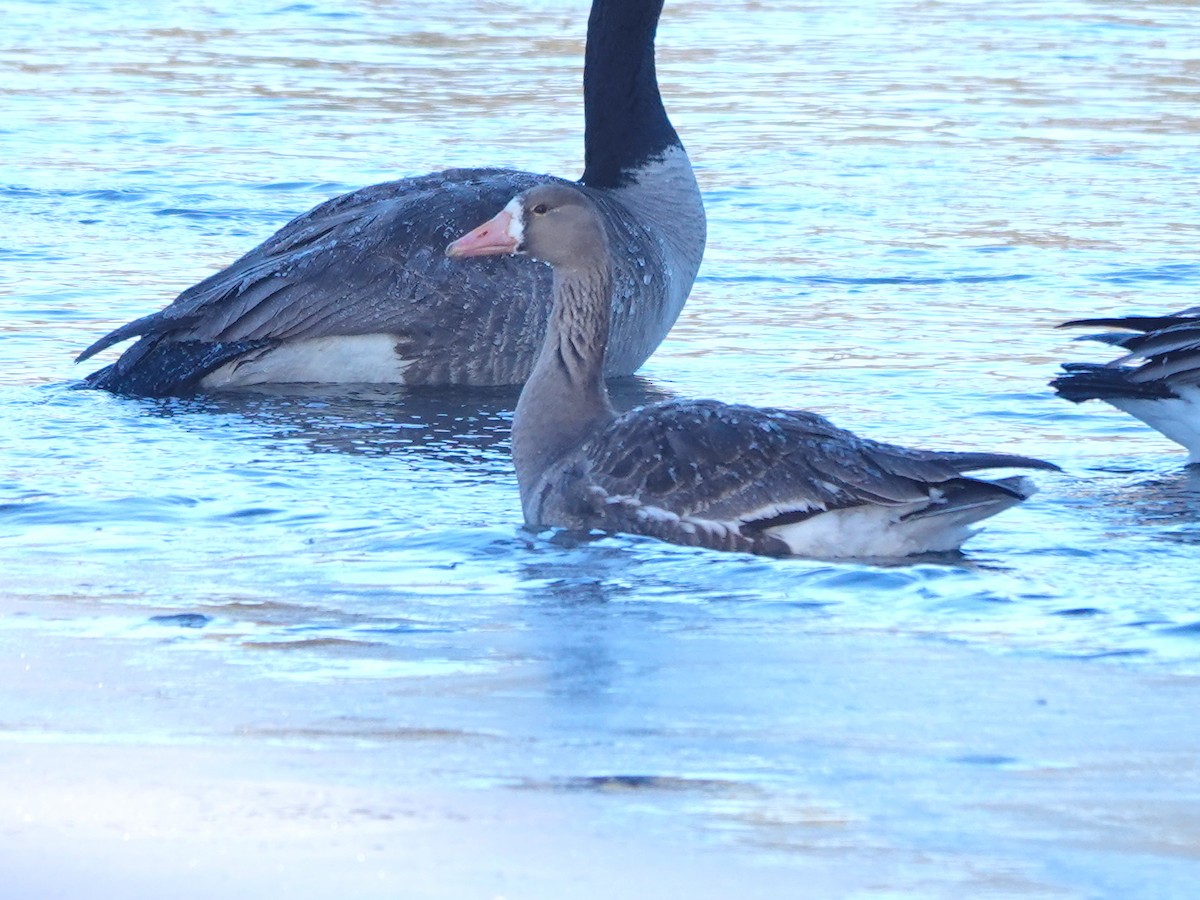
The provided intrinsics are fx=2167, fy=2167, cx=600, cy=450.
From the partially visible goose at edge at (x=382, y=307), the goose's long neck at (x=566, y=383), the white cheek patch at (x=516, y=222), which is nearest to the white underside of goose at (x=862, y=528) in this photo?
the goose's long neck at (x=566, y=383)

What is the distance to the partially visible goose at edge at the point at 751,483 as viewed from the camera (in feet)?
22.5

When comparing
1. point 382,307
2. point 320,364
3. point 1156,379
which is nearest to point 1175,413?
point 1156,379

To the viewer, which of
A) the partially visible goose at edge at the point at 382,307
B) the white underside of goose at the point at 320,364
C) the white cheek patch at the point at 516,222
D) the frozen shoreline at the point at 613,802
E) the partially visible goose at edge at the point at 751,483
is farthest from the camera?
the white underside of goose at the point at 320,364

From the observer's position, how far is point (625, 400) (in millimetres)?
10023

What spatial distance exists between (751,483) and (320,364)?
147 inches

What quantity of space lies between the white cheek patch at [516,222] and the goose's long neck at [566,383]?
209 millimetres

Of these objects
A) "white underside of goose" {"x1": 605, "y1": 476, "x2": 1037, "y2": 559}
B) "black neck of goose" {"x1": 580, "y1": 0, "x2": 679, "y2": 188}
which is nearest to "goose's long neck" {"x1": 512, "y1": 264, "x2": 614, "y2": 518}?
"white underside of goose" {"x1": 605, "y1": 476, "x2": 1037, "y2": 559}

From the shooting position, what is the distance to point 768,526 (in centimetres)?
693

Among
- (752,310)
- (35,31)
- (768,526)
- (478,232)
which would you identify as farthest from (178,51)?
(768,526)

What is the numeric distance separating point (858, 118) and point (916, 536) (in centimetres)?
1066

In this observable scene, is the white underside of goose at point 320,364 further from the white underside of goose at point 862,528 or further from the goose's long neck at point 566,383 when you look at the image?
the white underside of goose at point 862,528

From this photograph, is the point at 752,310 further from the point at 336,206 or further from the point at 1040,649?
the point at 1040,649

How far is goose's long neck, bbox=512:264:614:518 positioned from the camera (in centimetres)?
756


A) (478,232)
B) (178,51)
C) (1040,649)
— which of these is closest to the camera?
(1040,649)
